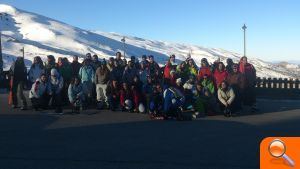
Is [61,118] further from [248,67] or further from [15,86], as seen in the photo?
[248,67]

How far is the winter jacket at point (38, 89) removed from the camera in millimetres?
14625

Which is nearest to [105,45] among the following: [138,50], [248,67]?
[138,50]

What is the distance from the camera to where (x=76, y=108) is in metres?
14.8

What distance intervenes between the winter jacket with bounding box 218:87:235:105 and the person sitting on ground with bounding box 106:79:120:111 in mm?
3376

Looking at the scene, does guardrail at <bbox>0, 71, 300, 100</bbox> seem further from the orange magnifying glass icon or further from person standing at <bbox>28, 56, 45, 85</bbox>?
the orange magnifying glass icon

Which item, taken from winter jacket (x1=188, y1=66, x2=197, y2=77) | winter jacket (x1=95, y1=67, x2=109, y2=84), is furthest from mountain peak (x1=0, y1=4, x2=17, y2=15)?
winter jacket (x1=188, y1=66, x2=197, y2=77)

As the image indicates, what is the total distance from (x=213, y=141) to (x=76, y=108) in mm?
6418

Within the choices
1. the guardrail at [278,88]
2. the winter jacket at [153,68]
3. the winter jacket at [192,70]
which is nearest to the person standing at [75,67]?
the winter jacket at [153,68]

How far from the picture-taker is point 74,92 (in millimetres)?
14812

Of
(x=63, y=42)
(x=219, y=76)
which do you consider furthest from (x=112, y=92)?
(x=63, y=42)

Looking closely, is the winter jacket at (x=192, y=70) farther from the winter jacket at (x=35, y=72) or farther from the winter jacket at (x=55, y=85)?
the winter jacket at (x=35, y=72)

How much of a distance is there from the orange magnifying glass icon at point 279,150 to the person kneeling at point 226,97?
38.4 ft

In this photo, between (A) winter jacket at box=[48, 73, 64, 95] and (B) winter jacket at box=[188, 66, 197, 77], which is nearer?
(A) winter jacket at box=[48, 73, 64, 95]

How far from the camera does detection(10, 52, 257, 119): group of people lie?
14422 millimetres
